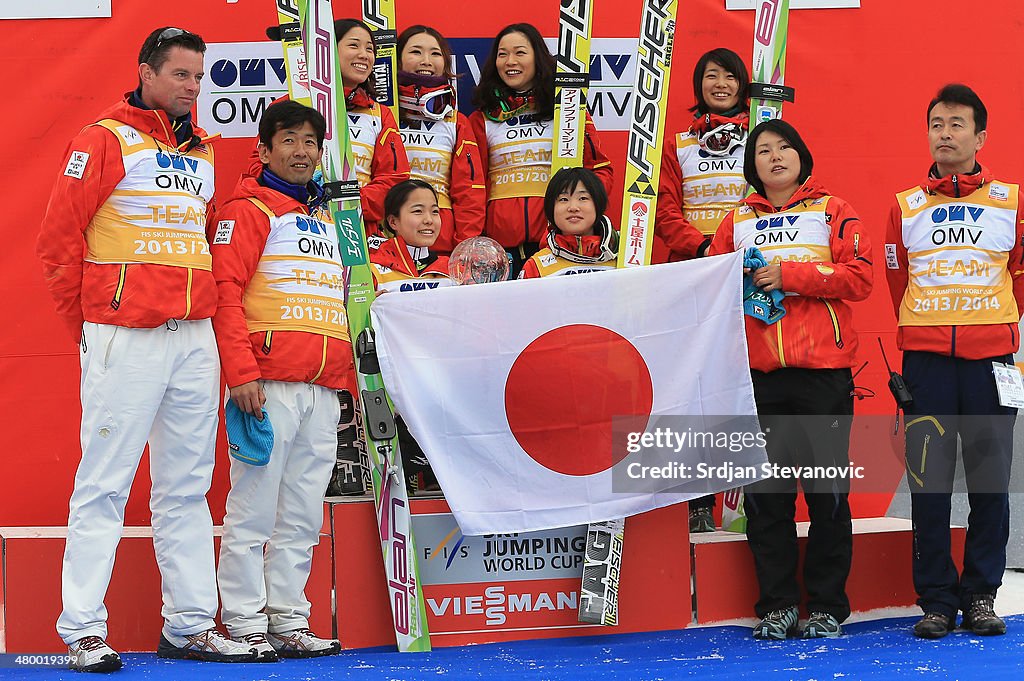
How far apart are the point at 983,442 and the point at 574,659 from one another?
148 centimetres

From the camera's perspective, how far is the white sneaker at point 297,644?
3629 mm

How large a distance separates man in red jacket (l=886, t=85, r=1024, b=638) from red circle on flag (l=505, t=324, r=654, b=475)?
0.94 m

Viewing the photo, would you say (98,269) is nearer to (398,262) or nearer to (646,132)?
(398,262)

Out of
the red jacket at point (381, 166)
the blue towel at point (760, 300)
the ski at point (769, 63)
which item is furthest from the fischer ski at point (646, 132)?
the red jacket at point (381, 166)

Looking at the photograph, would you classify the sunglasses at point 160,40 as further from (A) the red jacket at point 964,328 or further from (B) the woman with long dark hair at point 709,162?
(A) the red jacket at point 964,328

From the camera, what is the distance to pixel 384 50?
15.1 ft

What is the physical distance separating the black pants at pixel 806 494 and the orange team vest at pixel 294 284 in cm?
142

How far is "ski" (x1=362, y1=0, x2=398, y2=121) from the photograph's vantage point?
459 cm

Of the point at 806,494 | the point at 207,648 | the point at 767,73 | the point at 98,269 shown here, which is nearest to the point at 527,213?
the point at 767,73

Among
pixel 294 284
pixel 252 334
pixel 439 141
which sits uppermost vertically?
pixel 439 141

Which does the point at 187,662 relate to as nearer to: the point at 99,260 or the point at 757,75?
Result: the point at 99,260

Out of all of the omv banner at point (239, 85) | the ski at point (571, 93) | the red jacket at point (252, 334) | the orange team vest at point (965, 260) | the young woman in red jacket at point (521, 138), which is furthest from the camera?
the omv banner at point (239, 85)

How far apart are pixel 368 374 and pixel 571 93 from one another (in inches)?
57.1

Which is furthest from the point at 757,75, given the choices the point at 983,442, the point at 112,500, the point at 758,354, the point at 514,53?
the point at 112,500
